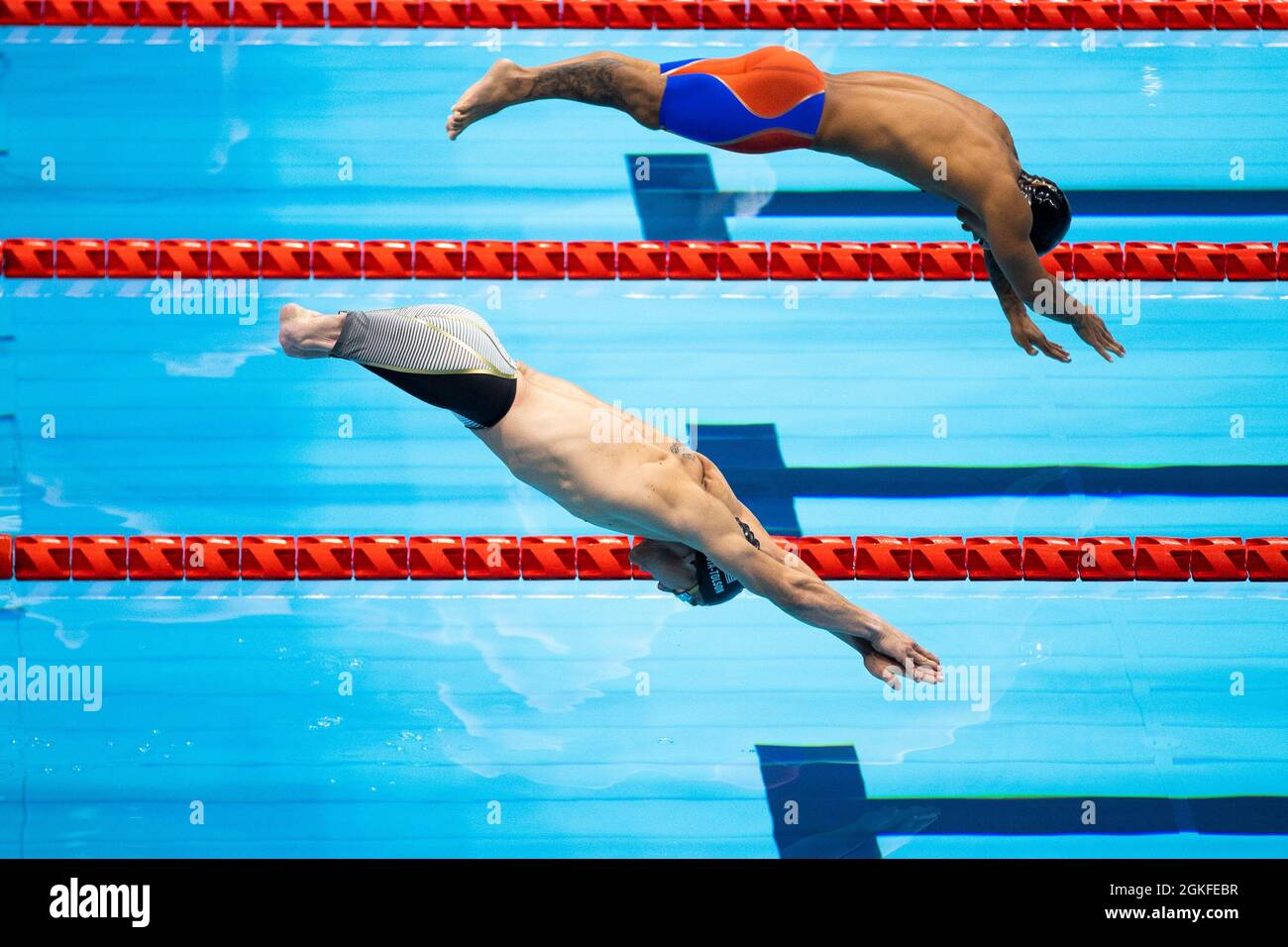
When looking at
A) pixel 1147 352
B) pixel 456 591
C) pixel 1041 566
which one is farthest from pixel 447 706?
pixel 1147 352

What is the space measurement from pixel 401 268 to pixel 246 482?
41.3 inches

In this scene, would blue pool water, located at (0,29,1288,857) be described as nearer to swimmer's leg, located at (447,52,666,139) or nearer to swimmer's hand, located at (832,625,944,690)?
swimmer's hand, located at (832,625,944,690)

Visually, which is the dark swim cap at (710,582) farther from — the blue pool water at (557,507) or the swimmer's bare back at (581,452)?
the blue pool water at (557,507)

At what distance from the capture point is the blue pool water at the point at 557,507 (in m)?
5.67

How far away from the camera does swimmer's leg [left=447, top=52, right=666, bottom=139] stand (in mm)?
5070

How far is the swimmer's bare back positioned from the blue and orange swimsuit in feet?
3.43

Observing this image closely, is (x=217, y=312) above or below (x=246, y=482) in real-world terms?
above

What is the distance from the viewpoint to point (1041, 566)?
5984 mm

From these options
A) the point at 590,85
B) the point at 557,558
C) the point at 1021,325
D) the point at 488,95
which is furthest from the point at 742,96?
the point at 557,558

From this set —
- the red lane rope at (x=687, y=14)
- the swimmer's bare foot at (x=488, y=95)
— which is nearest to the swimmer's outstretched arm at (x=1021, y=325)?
the swimmer's bare foot at (x=488, y=95)

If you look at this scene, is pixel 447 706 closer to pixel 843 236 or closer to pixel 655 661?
pixel 655 661

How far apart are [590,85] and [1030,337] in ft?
5.71

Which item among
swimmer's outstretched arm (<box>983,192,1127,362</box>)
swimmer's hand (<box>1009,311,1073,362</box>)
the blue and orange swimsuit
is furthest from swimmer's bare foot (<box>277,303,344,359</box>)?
swimmer's hand (<box>1009,311,1073,362</box>)

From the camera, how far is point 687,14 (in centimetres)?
726
